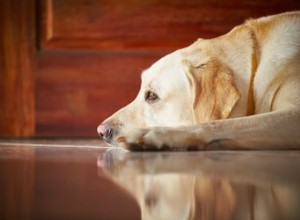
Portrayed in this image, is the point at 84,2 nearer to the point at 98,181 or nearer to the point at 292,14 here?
the point at 292,14

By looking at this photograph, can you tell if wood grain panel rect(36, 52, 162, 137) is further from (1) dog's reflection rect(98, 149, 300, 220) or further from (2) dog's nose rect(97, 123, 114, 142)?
(1) dog's reflection rect(98, 149, 300, 220)

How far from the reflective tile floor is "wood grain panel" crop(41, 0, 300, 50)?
4.48 ft

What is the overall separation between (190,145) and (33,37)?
4.39 feet

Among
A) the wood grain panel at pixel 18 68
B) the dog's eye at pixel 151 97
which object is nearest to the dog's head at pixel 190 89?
the dog's eye at pixel 151 97

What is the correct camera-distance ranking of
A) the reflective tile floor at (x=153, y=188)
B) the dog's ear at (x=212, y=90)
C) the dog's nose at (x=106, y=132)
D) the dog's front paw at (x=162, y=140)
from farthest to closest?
the dog's nose at (x=106, y=132)
the dog's ear at (x=212, y=90)
the dog's front paw at (x=162, y=140)
the reflective tile floor at (x=153, y=188)

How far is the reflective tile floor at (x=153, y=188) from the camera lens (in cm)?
65

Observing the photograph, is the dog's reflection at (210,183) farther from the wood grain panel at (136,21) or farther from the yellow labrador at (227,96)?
the wood grain panel at (136,21)

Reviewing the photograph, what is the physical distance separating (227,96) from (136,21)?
1011 mm

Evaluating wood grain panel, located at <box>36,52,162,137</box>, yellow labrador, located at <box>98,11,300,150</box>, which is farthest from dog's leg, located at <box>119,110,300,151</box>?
wood grain panel, located at <box>36,52,162,137</box>

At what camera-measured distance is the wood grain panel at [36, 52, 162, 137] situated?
2.62 meters

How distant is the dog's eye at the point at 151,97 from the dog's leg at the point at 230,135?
0.41 m

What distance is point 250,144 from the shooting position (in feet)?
5.23

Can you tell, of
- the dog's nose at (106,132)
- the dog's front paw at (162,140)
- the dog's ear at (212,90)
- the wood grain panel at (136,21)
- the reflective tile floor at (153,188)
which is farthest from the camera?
the wood grain panel at (136,21)

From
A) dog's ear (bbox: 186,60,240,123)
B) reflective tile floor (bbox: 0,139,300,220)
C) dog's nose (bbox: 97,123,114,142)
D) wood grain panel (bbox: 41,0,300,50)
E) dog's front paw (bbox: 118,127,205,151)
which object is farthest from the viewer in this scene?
wood grain panel (bbox: 41,0,300,50)
